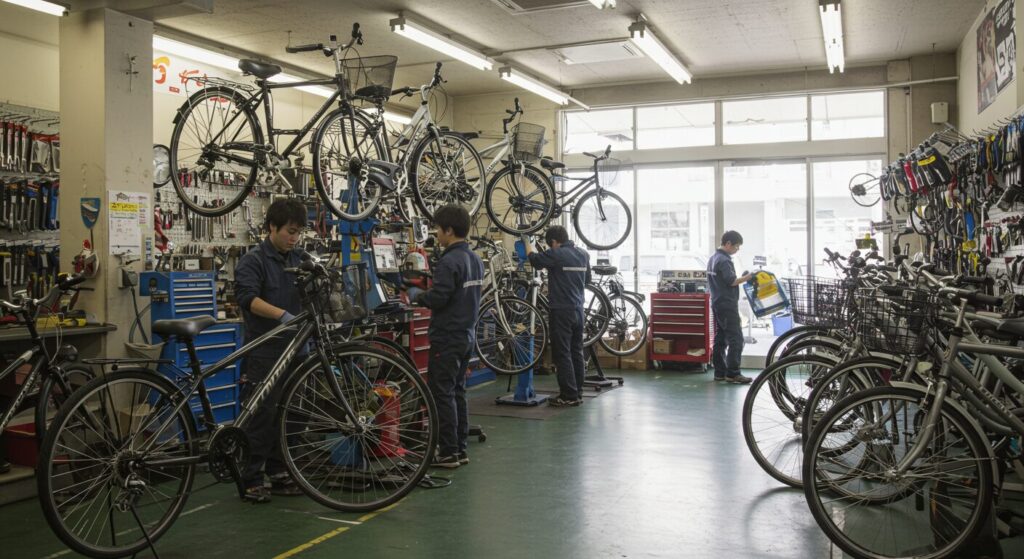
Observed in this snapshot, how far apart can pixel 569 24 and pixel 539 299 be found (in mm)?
2693

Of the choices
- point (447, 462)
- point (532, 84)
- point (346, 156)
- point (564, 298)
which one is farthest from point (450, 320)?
point (532, 84)

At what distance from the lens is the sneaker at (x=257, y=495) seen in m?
4.46

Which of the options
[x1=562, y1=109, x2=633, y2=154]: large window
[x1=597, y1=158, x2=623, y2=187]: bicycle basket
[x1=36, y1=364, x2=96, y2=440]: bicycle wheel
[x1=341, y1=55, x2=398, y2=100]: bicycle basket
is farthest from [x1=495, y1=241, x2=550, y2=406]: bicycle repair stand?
[x1=36, y1=364, x2=96, y2=440]: bicycle wheel

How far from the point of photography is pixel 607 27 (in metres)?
7.97

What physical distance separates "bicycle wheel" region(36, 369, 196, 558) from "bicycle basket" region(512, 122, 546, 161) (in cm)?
440

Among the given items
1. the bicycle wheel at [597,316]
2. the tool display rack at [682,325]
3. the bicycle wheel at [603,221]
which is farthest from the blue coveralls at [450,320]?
the tool display rack at [682,325]

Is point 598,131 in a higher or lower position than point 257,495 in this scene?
higher

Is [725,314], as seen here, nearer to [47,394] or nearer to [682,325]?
[682,325]

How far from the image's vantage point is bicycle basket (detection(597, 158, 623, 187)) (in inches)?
319

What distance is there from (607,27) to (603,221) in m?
1.91

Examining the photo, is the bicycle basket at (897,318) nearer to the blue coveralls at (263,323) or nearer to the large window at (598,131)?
the blue coveralls at (263,323)

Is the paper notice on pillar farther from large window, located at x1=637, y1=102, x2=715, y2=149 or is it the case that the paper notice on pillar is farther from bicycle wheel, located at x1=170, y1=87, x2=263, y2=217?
large window, located at x1=637, y1=102, x2=715, y2=149

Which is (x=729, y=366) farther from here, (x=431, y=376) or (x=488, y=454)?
(x=431, y=376)

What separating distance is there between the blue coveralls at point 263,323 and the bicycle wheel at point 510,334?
2.98m
